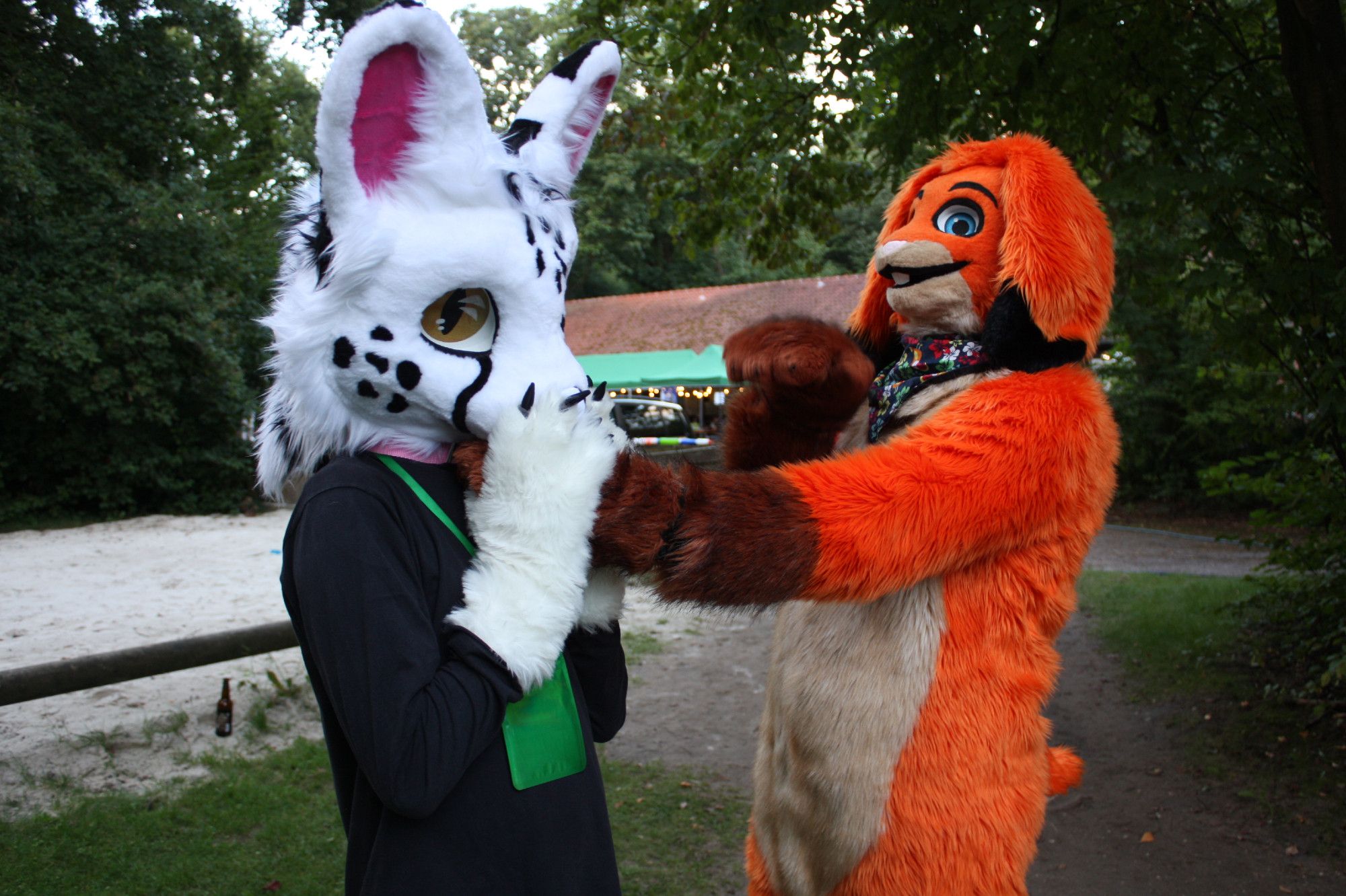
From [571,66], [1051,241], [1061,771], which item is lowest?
[1061,771]

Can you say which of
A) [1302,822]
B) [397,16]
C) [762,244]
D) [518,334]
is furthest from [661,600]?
[762,244]

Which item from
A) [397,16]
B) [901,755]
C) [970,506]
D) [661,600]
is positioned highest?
[397,16]

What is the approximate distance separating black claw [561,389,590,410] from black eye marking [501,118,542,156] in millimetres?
431

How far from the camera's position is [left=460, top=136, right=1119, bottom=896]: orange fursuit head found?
171 cm

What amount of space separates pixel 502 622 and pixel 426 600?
0.38ft

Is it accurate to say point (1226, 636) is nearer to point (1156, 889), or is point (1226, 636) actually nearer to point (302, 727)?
point (1156, 889)

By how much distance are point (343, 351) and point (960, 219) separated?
147cm

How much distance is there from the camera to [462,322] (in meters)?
1.41

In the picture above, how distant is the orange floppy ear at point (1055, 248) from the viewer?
1984 millimetres

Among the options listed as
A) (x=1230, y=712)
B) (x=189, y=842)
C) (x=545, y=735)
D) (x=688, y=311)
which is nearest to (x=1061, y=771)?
(x=545, y=735)

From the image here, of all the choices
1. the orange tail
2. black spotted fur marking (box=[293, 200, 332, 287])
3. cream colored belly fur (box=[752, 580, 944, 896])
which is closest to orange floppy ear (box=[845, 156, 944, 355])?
cream colored belly fur (box=[752, 580, 944, 896])

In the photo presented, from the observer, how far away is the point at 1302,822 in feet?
13.9

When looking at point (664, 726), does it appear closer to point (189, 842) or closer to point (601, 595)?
point (189, 842)

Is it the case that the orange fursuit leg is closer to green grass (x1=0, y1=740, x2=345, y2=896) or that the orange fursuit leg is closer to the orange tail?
the orange tail
